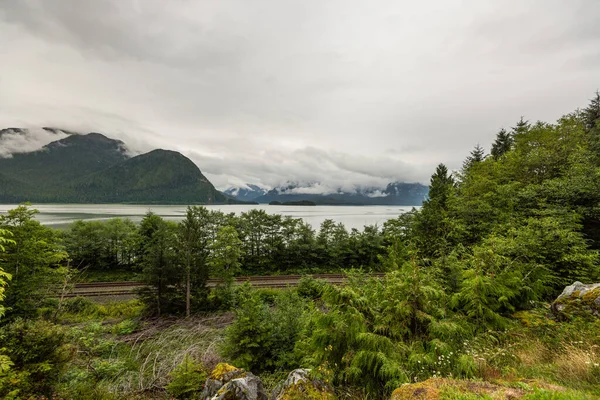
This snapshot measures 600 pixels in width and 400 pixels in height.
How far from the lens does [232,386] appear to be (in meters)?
5.08

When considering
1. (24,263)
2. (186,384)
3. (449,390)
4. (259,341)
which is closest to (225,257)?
(24,263)

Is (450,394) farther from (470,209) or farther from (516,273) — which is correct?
(470,209)

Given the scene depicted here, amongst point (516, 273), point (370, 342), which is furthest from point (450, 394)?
point (516, 273)

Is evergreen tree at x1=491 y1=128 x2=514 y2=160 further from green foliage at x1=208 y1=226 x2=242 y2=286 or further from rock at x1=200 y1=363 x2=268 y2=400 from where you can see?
rock at x1=200 y1=363 x2=268 y2=400

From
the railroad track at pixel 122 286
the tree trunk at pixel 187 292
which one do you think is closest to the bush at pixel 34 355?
the tree trunk at pixel 187 292

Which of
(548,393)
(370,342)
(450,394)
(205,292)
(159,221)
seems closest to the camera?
(548,393)

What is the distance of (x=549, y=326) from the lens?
18.7ft

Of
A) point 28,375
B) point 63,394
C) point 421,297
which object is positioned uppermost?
point 421,297

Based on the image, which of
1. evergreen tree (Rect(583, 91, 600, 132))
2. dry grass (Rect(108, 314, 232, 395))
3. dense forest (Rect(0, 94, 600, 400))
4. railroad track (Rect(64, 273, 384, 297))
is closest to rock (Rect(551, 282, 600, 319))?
dense forest (Rect(0, 94, 600, 400))

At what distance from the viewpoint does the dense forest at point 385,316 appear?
4254 mm

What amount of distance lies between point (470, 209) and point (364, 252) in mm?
17635

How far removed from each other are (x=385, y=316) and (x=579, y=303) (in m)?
5.16

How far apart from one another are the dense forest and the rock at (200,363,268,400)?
0.31 metres

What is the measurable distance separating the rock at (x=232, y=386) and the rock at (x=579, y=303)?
743 cm
